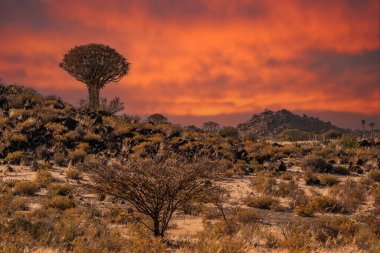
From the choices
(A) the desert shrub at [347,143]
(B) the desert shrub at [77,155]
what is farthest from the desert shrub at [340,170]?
(B) the desert shrub at [77,155]

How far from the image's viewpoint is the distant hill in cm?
10925

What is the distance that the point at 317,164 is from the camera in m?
24.8

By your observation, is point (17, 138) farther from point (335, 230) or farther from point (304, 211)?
point (335, 230)

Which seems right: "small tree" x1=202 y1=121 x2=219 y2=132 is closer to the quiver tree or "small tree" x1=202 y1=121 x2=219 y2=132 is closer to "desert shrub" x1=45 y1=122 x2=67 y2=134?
the quiver tree

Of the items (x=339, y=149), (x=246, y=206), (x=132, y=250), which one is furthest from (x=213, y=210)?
(x=339, y=149)

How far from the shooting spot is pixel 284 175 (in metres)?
22.0

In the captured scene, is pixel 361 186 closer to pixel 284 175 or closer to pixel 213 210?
pixel 284 175

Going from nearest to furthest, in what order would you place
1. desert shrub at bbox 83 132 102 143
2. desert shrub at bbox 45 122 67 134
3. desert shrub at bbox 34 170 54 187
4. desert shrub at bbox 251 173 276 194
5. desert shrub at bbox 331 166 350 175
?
desert shrub at bbox 34 170 54 187, desert shrub at bbox 251 173 276 194, desert shrub at bbox 331 166 350 175, desert shrub at bbox 83 132 102 143, desert shrub at bbox 45 122 67 134

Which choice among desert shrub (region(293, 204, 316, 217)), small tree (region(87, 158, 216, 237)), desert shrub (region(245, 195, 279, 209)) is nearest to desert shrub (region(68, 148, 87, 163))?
desert shrub (region(245, 195, 279, 209))

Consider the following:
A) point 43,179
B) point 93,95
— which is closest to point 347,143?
point 93,95

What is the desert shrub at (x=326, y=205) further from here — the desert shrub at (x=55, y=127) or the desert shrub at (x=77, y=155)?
the desert shrub at (x=55, y=127)

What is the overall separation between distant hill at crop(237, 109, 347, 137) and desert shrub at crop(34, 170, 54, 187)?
88741 mm

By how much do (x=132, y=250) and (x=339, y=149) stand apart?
85.9 feet

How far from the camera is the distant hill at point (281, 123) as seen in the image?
109 metres
